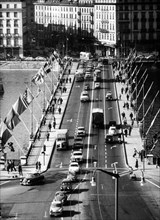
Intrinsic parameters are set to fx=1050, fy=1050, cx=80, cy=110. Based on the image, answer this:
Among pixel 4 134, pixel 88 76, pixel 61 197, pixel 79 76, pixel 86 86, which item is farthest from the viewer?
pixel 88 76

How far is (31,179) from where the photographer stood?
84.1m

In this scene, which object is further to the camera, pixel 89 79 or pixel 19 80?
pixel 19 80

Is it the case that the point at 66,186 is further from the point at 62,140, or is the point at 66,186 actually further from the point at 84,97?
the point at 84,97

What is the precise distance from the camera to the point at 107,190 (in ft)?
269

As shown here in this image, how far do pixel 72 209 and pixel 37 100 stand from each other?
7419 cm

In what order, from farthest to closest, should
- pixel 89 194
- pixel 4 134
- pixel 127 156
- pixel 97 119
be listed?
pixel 97 119 < pixel 127 156 < pixel 4 134 < pixel 89 194

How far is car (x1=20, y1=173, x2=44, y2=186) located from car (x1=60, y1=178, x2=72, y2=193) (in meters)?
2.46

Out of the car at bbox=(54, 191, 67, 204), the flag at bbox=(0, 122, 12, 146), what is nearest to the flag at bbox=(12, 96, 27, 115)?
the flag at bbox=(0, 122, 12, 146)

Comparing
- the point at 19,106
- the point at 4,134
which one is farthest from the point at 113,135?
the point at 4,134

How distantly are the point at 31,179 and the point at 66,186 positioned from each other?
410cm

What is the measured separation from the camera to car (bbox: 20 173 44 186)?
8400 cm

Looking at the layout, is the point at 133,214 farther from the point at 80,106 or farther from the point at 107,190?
the point at 80,106

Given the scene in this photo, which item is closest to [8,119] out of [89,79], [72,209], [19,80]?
[72,209]

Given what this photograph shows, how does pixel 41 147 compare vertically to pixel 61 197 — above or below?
above
